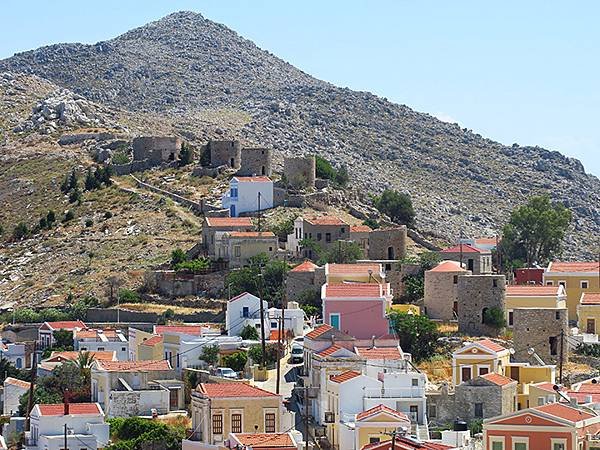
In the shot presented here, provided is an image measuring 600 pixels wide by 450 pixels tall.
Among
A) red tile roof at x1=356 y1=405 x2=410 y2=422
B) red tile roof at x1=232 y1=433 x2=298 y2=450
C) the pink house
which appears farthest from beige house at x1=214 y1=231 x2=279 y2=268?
red tile roof at x1=232 y1=433 x2=298 y2=450

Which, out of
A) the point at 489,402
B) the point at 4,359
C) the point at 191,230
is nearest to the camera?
the point at 489,402

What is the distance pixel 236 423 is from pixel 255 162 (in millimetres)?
41665

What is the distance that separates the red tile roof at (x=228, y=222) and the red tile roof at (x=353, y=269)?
1082cm

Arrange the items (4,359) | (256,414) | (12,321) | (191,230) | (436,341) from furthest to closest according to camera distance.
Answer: (191,230), (12,321), (4,359), (436,341), (256,414)

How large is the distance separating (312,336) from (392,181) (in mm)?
66422

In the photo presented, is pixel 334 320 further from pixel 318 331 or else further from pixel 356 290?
pixel 318 331

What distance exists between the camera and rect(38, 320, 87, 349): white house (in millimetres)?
72312

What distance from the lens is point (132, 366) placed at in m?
60.4


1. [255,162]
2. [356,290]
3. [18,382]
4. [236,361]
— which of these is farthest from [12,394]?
[255,162]

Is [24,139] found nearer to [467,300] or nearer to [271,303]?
[271,303]

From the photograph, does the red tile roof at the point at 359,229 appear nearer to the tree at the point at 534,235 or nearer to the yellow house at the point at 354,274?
the tree at the point at 534,235

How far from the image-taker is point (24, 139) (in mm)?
117750

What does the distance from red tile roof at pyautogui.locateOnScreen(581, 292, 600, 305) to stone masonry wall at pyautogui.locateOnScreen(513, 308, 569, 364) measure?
14.7 feet

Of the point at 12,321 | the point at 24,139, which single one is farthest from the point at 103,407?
the point at 24,139
